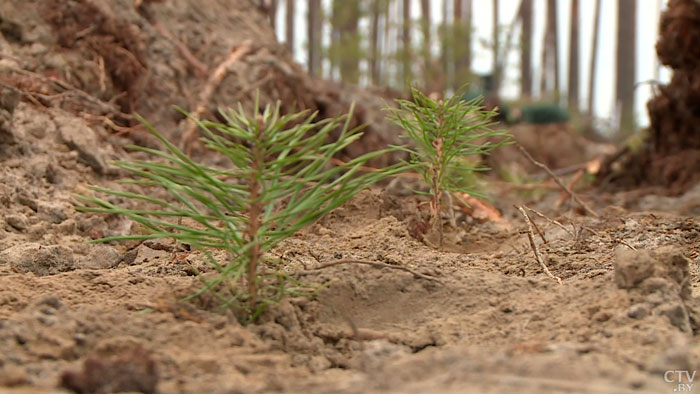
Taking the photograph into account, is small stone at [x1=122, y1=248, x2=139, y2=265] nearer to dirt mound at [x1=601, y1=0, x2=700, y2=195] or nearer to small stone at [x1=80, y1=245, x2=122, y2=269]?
small stone at [x1=80, y1=245, x2=122, y2=269]

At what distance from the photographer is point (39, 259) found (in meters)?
1.75

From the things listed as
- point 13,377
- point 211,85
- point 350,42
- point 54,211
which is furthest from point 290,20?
point 13,377

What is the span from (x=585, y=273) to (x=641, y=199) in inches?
107

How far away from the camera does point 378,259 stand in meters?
1.60

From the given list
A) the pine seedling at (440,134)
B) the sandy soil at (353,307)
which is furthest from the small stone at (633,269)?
the pine seedling at (440,134)

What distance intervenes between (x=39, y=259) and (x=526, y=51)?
55.1 ft

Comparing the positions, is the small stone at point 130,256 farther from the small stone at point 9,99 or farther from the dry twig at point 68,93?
the dry twig at point 68,93

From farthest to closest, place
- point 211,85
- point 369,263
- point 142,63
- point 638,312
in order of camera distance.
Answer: point 211,85, point 142,63, point 369,263, point 638,312

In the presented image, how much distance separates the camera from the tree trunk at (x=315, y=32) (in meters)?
15.6

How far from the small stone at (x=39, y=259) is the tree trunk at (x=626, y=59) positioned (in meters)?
13.9

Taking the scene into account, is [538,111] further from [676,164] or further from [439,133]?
[439,133]

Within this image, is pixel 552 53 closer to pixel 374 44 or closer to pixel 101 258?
pixel 374 44

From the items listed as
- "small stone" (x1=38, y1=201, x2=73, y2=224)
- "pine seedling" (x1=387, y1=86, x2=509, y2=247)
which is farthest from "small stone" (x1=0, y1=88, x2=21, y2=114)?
"pine seedling" (x1=387, y1=86, x2=509, y2=247)

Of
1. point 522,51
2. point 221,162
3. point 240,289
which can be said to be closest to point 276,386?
point 240,289
